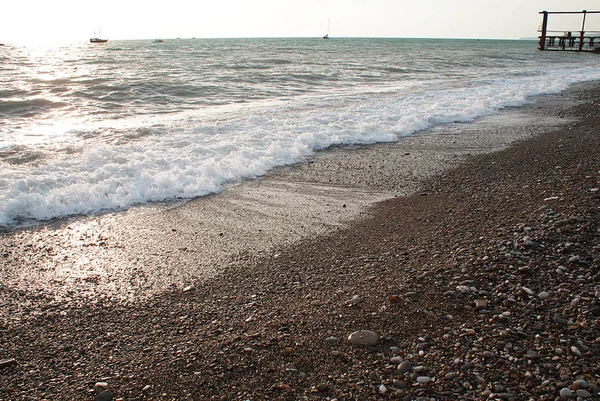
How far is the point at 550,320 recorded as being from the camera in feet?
8.44

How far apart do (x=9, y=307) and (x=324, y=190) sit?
370cm

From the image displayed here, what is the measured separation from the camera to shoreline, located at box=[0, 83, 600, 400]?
2.24m

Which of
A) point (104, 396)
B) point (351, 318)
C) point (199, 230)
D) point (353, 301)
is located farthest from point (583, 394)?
point (199, 230)

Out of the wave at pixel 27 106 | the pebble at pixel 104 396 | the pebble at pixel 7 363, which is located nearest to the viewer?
the pebble at pixel 104 396

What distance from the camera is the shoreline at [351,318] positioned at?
2.24 meters

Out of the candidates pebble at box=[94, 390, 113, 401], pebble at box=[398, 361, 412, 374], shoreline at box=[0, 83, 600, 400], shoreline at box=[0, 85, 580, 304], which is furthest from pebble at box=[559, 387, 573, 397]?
shoreline at box=[0, 85, 580, 304]

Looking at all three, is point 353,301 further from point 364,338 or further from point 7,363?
point 7,363

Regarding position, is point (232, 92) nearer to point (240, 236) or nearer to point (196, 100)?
point (196, 100)

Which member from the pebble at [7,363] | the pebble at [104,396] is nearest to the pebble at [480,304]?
the pebble at [104,396]

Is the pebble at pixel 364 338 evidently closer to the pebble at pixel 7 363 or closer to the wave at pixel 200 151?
the pebble at pixel 7 363

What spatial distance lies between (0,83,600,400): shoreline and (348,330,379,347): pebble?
0.14 ft

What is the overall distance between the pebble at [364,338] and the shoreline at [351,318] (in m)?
0.04

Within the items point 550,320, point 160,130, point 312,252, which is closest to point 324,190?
point 312,252

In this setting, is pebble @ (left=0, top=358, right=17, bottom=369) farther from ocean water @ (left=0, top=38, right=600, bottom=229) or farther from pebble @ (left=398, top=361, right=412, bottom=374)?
ocean water @ (left=0, top=38, right=600, bottom=229)
